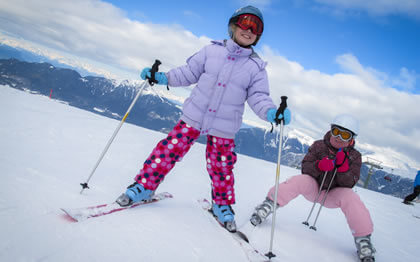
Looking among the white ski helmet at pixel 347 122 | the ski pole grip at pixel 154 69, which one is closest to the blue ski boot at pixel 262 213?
the white ski helmet at pixel 347 122

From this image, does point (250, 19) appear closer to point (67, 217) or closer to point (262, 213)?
point (262, 213)

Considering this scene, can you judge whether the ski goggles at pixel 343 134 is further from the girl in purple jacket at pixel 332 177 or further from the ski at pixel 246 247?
the ski at pixel 246 247

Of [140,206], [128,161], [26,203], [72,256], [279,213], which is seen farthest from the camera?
[128,161]

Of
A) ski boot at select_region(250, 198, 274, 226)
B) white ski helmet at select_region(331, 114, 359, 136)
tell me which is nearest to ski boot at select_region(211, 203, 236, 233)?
ski boot at select_region(250, 198, 274, 226)

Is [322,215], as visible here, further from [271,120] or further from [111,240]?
[111,240]

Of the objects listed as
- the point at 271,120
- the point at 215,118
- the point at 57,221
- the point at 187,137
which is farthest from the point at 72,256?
the point at 271,120

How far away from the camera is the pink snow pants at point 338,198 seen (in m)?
2.72

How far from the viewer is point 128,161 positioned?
4879 millimetres

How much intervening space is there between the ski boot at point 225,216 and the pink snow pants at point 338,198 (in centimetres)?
70

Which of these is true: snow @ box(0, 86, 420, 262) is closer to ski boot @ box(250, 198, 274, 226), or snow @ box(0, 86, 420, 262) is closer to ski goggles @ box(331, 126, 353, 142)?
ski boot @ box(250, 198, 274, 226)

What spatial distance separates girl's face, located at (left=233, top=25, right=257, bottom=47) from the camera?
9.45 ft

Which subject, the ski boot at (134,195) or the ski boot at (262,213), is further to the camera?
the ski boot at (262,213)

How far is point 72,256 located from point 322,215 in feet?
16.6

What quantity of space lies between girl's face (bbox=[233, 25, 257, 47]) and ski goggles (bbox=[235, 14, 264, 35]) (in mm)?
46
